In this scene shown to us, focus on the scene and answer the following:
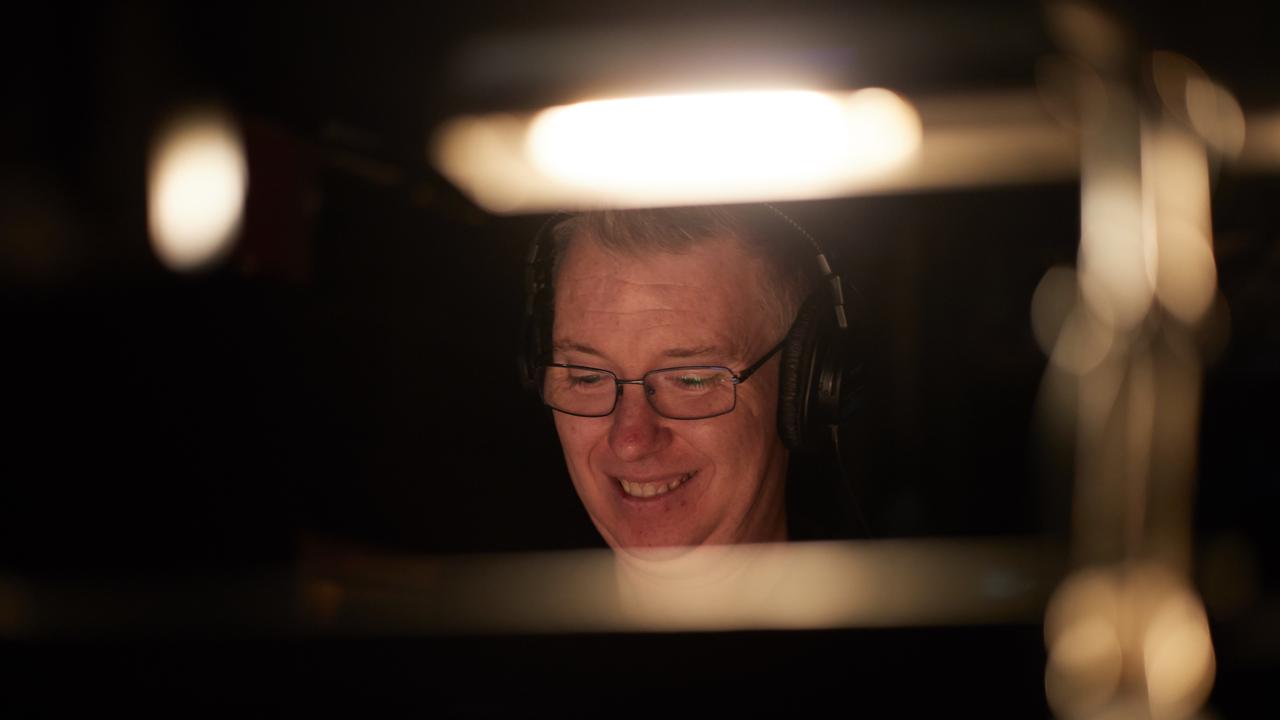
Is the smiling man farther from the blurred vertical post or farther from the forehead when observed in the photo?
the blurred vertical post

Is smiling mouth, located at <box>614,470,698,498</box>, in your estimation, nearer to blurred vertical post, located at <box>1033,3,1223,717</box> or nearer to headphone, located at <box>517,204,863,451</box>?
headphone, located at <box>517,204,863,451</box>

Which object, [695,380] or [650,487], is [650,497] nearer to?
[650,487]

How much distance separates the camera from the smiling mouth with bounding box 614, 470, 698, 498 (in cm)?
96

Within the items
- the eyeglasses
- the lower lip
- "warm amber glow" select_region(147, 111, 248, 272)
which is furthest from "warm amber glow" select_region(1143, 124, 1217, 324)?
"warm amber glow" select_region(147, 111, 248, 272)

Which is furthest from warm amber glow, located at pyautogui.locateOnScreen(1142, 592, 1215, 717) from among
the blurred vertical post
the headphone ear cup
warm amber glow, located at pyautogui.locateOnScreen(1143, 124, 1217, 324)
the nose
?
the nose

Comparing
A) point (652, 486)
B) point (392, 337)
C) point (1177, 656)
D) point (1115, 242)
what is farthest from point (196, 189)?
point (1177, 656)

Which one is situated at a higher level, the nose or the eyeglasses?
the eyeglasses

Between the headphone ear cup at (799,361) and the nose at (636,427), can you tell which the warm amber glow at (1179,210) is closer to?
the headphone ear cup at (799,361)

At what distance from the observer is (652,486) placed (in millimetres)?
964

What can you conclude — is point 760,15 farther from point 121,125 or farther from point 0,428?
point 0,428

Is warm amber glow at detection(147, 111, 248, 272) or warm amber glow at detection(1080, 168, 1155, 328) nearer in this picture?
warm amber glow at detection(1080, 168, 1155, 328)

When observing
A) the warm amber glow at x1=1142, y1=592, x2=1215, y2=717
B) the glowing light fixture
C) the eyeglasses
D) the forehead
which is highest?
the glowing light fixture

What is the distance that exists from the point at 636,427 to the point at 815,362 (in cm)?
17

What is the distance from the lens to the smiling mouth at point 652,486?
959 mm
